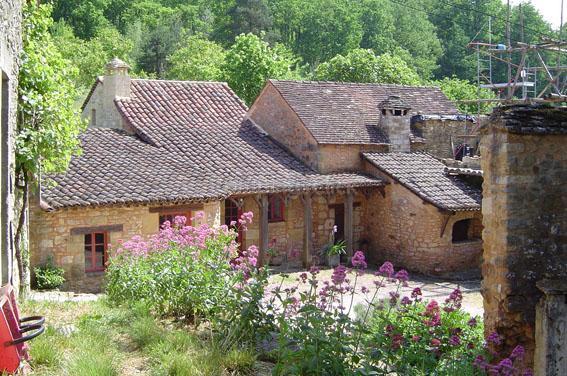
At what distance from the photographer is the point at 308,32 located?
58.6 meters

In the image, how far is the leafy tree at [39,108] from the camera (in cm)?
1091

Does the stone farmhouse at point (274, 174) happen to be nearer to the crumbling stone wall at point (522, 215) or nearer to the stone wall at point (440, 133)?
the stone wall at point (440, 133)

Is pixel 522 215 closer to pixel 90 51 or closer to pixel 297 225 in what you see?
pixel 297 225

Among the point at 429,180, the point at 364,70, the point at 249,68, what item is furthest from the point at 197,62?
the point at 429,180

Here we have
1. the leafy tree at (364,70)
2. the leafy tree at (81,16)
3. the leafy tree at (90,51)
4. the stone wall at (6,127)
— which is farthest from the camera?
the leafy tree at (81,16)

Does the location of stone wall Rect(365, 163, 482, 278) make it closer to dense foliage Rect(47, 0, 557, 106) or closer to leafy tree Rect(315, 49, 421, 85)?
leafy tree Rect(315, 49, 421, 85)

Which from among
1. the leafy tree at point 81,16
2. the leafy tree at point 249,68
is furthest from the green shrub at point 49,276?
the leafy tree at point 81,16

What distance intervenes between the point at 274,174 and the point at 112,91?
625 cm

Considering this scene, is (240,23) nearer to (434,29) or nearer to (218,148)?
(434,29)

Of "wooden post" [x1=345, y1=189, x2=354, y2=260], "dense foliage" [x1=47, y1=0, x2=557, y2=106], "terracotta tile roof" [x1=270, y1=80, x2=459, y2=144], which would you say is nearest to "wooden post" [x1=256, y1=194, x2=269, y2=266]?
"wooden post" [x1=345, y1=189, x2=354, y2=260]

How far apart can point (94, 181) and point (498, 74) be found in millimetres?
43121

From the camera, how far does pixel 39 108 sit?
11266 mm

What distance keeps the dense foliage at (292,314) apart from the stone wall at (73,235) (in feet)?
17.8

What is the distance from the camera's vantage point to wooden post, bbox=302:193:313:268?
20469 mm
